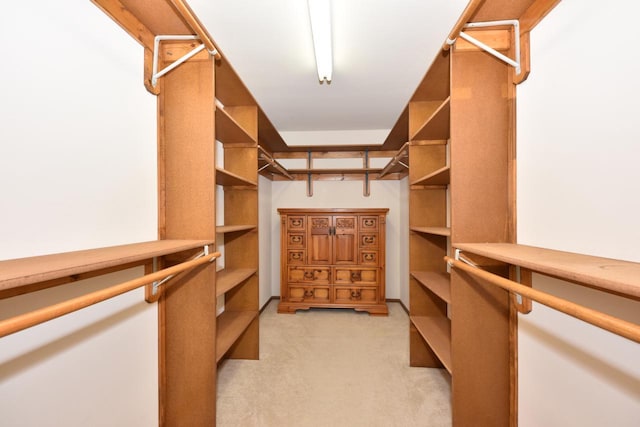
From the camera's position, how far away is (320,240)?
2900 millimetres

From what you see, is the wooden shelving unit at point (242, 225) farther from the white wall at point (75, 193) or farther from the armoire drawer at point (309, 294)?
the armoire drawer at point (309, 294)

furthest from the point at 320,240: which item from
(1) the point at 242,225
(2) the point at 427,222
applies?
(2) the point at 427,222

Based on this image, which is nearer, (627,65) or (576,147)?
(627,65)

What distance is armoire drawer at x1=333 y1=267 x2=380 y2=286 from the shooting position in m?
2.86

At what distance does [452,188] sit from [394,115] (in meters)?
1.84

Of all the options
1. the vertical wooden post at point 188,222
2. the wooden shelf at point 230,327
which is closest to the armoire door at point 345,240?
the wooden shelf at point 230,327

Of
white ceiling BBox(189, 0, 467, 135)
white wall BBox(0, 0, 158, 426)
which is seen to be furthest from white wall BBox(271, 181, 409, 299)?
white wall BBox(0, 0, 158, 426)

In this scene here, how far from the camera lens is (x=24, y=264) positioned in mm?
658

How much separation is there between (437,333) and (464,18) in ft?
6.06

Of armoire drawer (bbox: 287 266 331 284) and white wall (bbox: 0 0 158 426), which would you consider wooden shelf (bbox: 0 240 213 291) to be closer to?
white wall (bbox: 0 0 158 426)

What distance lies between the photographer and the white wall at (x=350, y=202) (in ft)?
11.0

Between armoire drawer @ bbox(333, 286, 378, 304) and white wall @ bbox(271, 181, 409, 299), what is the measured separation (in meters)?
0.61

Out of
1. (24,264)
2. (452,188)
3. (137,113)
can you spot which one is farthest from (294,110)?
(24,264)

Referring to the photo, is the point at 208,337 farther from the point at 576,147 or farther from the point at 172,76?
the point at 576,147
